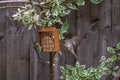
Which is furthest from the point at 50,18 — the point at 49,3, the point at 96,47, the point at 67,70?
the point at 96,47

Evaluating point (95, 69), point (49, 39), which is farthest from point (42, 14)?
point (95, 69)

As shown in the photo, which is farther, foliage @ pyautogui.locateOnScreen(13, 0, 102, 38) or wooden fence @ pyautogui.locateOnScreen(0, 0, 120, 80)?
wooden fence @ pyautogui.locateOnScreen(0, 0, 120, 80)

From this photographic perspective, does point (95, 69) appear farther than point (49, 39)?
Yes

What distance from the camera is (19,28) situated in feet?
8.58

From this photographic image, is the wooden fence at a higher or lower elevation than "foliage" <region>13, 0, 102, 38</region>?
lower

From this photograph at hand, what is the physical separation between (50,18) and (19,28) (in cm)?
56

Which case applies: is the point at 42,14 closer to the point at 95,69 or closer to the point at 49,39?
the point at 49,39

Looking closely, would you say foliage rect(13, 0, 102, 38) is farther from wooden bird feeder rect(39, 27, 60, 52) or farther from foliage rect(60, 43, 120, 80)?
foliage rect(60, 43, 120, 80)

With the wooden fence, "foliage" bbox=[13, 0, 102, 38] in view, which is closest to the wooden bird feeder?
"foliage" bbox=[13, 0, 102, 38]

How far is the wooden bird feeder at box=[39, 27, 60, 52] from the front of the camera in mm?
2023

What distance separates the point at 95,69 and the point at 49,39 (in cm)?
39

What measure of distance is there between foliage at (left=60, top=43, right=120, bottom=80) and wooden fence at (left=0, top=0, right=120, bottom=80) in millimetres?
134

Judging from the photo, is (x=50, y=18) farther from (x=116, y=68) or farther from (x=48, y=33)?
(x=116, y=68)

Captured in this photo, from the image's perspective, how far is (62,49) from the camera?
8.48 ft
